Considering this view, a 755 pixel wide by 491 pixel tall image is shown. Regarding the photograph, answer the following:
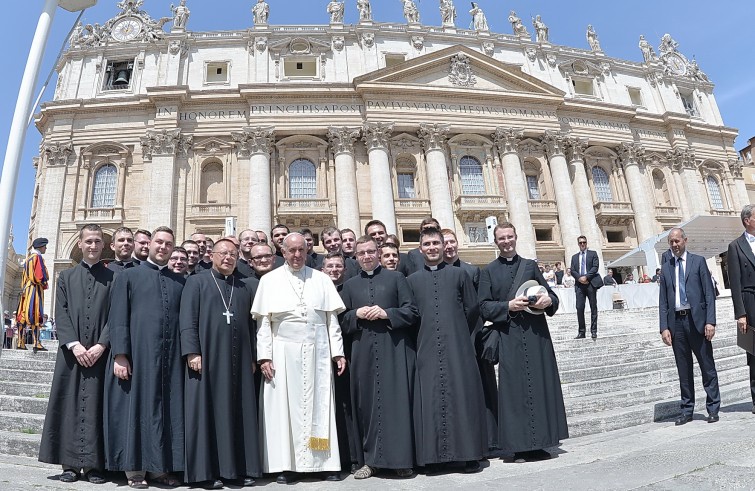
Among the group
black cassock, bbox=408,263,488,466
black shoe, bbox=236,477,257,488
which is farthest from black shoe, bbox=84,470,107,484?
black cassock, bbox=408,263,488,466

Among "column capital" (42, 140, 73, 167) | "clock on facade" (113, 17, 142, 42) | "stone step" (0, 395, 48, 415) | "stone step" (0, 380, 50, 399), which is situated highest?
"clock on facade" (113, 17, 142, 42)

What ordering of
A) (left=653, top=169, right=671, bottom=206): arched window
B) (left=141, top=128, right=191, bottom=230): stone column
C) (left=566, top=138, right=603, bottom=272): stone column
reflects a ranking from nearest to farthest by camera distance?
(left=141, top=128, right=191, bottom=230): stone column
(left=566, top=138, right=603, bottom=272): stone column
(left=653, top=169, right=671, bottom=206): arched window

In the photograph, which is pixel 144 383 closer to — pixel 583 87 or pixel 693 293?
pixel 693 293

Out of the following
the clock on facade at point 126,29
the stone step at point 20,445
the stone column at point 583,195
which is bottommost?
the stone step at point 20,445

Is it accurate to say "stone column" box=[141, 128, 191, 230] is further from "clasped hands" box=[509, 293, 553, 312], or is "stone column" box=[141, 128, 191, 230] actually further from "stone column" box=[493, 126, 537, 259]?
"clasped hands" box=[509, 293, 553, 312]

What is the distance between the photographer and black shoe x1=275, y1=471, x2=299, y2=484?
404cm

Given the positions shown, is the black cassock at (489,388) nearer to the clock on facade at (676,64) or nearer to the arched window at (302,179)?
the arched window at (302,179)

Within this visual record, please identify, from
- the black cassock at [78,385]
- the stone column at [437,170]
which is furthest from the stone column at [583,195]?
the black cassock at [78,385]

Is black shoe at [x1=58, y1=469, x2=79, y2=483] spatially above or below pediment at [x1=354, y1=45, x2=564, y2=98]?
below

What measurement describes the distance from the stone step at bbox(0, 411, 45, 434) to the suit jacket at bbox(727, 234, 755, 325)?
8226 millimetres

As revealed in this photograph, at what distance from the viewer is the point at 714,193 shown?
3219 cm

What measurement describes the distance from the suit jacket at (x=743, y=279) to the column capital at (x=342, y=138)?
2104cm

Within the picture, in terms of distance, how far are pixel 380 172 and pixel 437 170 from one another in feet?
10.6

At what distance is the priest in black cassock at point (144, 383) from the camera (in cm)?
393
